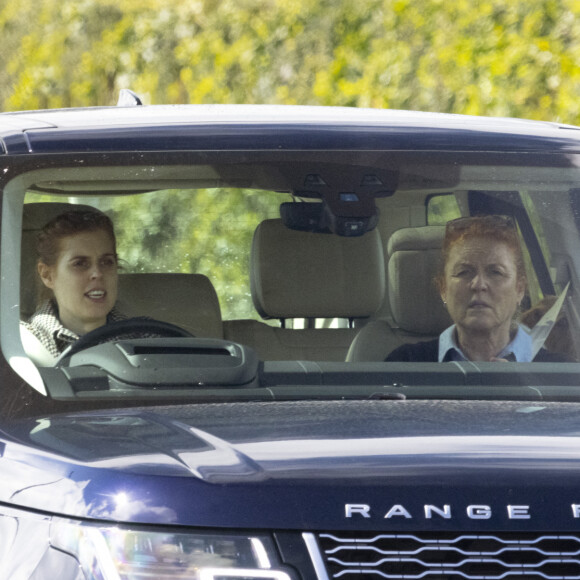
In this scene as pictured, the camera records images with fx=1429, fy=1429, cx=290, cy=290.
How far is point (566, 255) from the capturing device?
387cm

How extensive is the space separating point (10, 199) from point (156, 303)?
1.58 ft

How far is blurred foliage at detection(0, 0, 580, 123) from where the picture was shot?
33.0ft

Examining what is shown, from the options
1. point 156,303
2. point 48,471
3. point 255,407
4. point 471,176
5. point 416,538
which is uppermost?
point 471,176

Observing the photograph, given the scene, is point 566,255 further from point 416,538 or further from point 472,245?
point 416,538

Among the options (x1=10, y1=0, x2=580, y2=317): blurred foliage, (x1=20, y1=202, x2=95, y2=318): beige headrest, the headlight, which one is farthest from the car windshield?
(x1=10, y1=0, x2=580, y2=317): blurred foliage

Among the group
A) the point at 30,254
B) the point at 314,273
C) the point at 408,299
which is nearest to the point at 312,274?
the point at 314,273

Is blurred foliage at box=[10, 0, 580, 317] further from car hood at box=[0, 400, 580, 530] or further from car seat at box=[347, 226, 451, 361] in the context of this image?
car hood at box=[0, 400, 580, 530]

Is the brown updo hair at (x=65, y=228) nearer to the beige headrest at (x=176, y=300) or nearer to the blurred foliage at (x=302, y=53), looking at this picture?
the beige headrest at (x=176, y=300)

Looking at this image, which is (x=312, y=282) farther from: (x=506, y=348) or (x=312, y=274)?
(x=506, y=348)

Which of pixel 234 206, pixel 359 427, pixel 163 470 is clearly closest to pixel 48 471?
pixel 163 470

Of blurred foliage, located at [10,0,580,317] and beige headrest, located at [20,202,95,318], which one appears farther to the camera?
blurred foliage, located at [10,0,580,317]

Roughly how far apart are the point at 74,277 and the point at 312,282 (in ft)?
2.12

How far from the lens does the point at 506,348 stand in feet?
11.7

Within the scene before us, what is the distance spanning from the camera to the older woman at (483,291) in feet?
11.5
